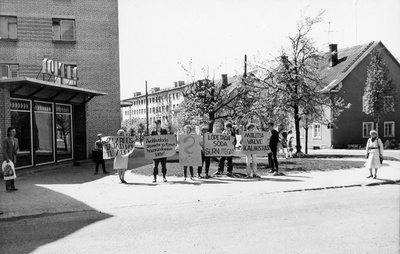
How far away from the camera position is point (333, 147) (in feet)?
132

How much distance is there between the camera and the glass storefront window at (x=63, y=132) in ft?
68.5

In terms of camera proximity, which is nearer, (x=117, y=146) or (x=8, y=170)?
(x=8, y=170)

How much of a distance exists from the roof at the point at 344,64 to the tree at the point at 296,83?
533 inches

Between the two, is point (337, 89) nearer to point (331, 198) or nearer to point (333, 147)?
point (333, 147)

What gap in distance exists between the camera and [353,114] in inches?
1636

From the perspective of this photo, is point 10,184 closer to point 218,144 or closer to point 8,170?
point 8,170

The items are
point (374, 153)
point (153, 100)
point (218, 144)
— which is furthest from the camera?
point (153, 100)

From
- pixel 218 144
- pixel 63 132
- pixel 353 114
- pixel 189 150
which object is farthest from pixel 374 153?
pixel 353 114

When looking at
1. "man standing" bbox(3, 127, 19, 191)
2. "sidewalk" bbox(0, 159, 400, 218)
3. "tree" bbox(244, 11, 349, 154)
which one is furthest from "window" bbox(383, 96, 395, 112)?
"man standing" bbox(3, 127, 19, 191)

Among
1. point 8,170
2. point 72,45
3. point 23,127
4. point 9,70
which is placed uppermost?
point 72,45

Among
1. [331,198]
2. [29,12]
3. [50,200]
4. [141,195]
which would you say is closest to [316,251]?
[331,198]

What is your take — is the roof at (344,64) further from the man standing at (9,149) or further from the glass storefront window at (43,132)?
the man standing at (9,149)

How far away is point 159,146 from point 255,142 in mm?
3681

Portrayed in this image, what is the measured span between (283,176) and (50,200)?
826 centimetres
